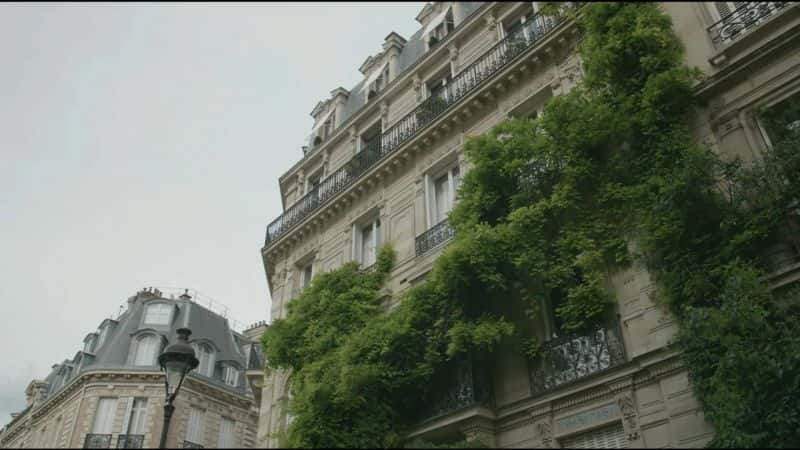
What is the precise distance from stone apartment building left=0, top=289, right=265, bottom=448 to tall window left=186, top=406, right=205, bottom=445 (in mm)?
38

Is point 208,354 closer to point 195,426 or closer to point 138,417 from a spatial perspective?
point 195,426

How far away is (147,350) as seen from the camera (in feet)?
87.1

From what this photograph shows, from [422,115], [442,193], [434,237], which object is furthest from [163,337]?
[434,237]

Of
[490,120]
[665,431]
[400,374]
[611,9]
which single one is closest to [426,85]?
[490,120]

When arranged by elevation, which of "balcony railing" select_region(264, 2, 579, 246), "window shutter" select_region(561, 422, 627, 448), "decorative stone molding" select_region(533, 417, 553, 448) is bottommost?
"window shutter" select_region(561, 422, 627, 448)

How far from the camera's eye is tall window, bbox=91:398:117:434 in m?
24.0

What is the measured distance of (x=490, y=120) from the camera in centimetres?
1344

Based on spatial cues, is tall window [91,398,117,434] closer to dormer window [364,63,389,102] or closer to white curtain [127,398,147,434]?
white curtain [127,398,147,434]

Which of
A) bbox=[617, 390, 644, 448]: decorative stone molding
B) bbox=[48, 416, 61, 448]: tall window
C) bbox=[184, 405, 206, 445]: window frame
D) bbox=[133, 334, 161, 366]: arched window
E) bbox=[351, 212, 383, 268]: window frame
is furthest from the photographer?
bbox=[133, 334, 161, 366]: arched window

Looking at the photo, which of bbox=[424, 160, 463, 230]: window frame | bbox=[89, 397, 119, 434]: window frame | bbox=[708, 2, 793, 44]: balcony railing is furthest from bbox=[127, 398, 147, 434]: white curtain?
bbox=[708, 2, 793, 44]: balcony railing

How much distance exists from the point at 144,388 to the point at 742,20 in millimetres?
23162

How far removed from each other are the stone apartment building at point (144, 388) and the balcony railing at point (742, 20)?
17472 mm

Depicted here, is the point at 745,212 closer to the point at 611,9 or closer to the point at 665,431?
the point at 665,431

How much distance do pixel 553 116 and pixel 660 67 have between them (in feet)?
5.86
